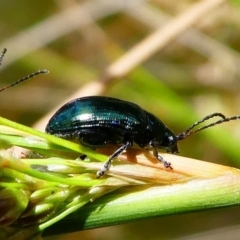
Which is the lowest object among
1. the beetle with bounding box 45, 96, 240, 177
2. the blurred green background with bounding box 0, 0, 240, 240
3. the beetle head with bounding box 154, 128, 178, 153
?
the beetle head with bounding box 154, 128, 178, 153

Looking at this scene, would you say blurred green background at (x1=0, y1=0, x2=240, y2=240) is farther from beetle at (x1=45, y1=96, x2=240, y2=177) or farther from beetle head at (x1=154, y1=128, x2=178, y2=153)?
beetle at (x1=45, y1=96, x2=240, y2=177)

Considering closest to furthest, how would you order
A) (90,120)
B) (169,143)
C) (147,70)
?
(90,120)
(169,143)
(147,70)

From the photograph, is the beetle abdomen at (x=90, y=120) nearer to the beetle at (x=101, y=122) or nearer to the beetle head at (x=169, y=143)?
the beetle at (x=101, y=122)

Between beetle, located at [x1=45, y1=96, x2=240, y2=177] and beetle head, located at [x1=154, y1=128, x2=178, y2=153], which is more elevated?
beetle, located at [x1=45, y1=96, x2=240, y2=177]

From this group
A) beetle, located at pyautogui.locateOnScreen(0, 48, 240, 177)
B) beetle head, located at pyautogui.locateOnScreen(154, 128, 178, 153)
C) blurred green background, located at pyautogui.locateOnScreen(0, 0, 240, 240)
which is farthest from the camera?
blurred green background, located at pyautogui.locateOnScreen(0, 0, 240, 240)

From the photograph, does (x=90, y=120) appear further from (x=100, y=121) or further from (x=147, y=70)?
(x=147, y=70)

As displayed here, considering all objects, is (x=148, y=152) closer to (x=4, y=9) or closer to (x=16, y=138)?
(x=16, y=138)

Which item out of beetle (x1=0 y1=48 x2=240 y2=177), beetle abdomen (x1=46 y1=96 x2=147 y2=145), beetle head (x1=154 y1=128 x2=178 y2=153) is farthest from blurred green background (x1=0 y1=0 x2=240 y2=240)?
beetle abdomen (x1=46 y1=96 x2=147 y2=145)

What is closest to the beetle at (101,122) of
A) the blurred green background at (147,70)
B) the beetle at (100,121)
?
the beetle at (100,121)

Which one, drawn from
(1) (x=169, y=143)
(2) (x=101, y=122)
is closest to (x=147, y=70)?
(1) (x=169, y=143)
